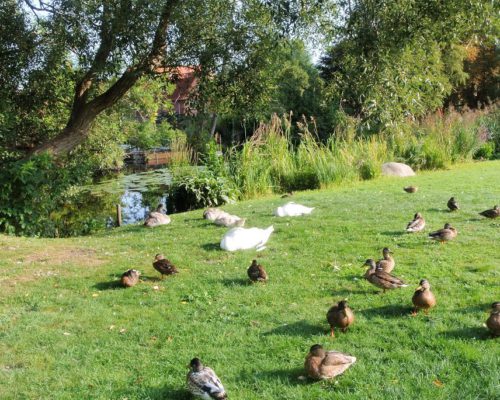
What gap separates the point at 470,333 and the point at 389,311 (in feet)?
2.87

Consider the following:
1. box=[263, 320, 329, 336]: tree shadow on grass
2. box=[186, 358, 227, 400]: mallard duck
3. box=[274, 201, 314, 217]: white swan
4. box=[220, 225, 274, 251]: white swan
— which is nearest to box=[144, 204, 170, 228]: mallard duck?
box=[274, 201, 314, 217]: white swan

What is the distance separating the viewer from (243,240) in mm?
8602

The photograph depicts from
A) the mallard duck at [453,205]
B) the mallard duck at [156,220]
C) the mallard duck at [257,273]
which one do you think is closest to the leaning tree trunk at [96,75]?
the mallard duck at [156,220]

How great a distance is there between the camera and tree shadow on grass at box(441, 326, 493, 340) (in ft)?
15.6

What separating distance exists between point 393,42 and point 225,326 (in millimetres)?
3635

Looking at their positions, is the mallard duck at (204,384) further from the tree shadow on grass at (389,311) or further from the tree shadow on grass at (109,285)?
the tree shadow on grass at (109,285)

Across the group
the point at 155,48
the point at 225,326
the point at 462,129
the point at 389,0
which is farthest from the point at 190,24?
the point at 462,129

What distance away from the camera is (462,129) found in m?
21.2

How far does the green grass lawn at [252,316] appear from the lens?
4293mm

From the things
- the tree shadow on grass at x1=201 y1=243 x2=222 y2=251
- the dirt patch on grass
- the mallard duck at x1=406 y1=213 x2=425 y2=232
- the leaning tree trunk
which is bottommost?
the tree shadow on grass at x1=201 y1=243 x2=222 y2=251

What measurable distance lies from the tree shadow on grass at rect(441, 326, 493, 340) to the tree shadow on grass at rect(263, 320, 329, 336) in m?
1.14

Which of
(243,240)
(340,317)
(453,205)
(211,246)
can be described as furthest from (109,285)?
(453,205)

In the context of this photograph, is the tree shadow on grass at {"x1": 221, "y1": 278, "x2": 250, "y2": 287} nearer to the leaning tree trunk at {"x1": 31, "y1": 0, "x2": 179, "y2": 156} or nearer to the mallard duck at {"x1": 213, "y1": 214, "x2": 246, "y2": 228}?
→ the mallard duck at {"x1": 213, "y1": 214, "x2": 246, "y2": 228}

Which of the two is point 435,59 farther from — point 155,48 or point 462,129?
point 462,129
